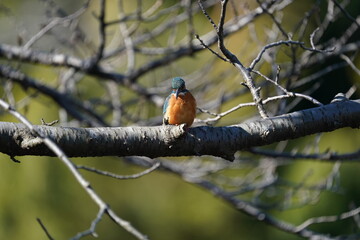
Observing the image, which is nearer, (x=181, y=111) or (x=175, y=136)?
(x=175, y=136)

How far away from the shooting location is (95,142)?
2633 mm

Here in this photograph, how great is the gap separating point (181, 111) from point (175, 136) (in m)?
0.82

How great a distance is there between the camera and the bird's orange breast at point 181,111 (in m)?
3.56

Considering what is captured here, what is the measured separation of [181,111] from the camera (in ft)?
11.7

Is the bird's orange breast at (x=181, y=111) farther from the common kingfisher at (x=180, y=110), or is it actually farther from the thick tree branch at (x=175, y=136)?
the thick tree branch at (x=175, y=136)

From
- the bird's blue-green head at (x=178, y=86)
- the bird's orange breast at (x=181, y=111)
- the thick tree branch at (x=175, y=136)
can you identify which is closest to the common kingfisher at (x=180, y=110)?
the bird's orange breast at (x=181, y=111)

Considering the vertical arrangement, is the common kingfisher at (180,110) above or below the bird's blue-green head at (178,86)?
below

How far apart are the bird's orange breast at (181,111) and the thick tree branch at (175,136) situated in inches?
26.2

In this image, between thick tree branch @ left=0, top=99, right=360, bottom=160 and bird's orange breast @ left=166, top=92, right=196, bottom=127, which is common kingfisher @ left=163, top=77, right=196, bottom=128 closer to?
bird's orange breast @ left=166, top=92, right=196, bottom=127

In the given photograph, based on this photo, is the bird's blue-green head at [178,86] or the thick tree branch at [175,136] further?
the bird's blue-green head at [178,86]

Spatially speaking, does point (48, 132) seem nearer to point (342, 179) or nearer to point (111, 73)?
point (111, 73)

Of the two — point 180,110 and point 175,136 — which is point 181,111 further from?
point 175,136

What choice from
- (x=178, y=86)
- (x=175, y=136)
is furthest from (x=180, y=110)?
(x=175, y=136)

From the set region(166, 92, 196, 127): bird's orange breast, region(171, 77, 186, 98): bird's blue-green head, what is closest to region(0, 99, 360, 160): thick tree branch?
region(166, 92, 196, 127): bird's orange breast
